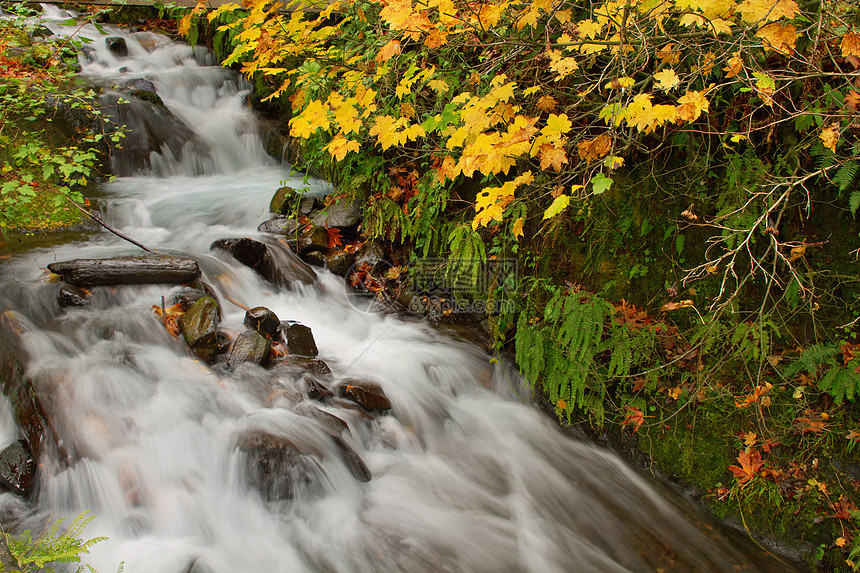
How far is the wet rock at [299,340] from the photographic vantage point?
471cm

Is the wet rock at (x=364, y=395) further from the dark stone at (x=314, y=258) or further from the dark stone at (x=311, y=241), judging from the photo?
the dark stone at (x=311, y=241)

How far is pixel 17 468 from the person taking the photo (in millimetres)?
3191

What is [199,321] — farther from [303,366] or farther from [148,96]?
[148,96]

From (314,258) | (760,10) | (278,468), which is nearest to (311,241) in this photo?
(314,258)

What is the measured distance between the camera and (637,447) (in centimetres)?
409

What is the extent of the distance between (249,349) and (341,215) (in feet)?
7.61

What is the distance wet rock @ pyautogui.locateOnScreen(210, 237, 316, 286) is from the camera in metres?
5.71

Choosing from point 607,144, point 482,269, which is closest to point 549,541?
point 482,269

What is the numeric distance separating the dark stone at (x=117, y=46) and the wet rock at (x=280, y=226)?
5798 millimetres

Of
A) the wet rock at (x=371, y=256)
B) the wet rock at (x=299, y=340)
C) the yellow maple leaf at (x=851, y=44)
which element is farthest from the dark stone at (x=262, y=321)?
the yellow maple leaf at (x=851, y=44)

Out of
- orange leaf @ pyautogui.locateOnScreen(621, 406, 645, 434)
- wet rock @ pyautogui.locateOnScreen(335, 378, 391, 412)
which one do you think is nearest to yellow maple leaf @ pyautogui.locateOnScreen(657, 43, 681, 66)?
orange leaf @ pyautogui.locateOnScreen(621, 406, 645, 434)

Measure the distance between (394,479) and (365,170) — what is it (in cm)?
338

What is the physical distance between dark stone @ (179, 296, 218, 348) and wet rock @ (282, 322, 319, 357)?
626mm

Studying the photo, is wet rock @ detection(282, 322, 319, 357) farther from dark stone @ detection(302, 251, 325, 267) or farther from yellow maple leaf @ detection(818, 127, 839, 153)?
yellow maple leaf @ detection(818, 127, 839, 153)
